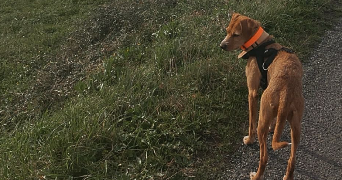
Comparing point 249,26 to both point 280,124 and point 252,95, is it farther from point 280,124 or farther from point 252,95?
point 280,124

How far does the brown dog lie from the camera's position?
322cm

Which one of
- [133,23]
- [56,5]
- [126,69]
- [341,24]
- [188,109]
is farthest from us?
[56,5]

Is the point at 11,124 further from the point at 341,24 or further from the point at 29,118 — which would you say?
the point at 341,24

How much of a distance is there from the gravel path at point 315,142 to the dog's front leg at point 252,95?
0.12 meters

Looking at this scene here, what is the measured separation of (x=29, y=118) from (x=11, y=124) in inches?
10.8

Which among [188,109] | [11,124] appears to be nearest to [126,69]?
[188,109]

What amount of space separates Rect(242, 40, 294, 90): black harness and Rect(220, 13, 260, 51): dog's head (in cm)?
19

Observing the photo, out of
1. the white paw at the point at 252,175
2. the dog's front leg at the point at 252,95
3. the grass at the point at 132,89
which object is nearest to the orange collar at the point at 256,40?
the dog's front leg at the point at 252,95

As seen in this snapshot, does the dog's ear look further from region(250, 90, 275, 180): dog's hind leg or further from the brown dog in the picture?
region(250, 90, 275, 180): dog's hind leg

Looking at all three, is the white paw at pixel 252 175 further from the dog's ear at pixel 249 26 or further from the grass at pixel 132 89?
the dog's ear at pixel 249 26

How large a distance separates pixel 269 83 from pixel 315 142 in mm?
1041

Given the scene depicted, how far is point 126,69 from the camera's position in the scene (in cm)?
522

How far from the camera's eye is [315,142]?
3953 millimetres

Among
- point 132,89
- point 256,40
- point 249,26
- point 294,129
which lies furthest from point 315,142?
point 132,89
